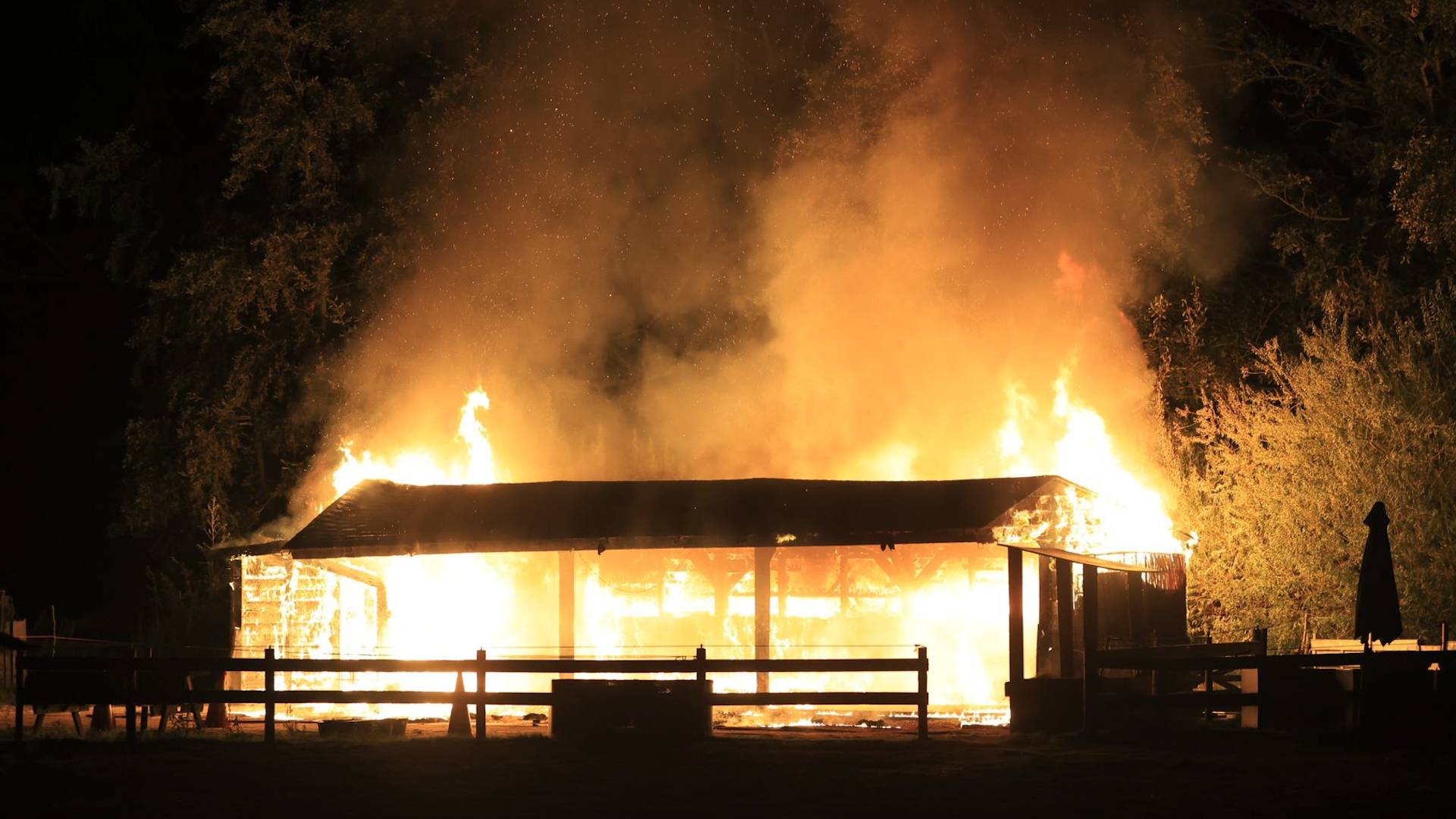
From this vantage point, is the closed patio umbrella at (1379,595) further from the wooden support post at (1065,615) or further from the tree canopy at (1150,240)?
the tree canopy at (1150,240)

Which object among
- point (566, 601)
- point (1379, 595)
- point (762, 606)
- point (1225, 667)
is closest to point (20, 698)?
point (566, 601)

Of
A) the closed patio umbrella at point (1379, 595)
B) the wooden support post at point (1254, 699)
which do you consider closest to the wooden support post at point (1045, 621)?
the wooden support post at point (1254, 699)

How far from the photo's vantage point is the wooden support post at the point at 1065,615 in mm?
20703

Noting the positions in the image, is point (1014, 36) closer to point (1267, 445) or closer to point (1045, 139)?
point (1045, 139)

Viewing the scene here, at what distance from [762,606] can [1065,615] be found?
587cm

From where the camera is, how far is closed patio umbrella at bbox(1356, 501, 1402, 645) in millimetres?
19703

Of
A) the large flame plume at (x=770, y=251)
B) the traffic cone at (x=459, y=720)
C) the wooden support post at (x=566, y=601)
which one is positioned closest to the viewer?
the traffic cone at (x=459, y=720)

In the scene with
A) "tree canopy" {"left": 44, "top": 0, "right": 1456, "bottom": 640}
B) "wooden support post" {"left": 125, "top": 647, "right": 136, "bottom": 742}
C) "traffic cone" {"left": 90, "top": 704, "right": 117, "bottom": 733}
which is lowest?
"traffic cone" {"left": 90, "top": 704, "right": 117, "bottom": 733}

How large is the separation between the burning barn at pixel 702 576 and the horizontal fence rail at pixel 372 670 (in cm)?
273

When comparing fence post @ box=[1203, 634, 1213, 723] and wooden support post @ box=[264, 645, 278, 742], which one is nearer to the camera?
fence post @ box=[1203, 634, 1213, 723]

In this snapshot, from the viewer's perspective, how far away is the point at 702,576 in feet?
92.9

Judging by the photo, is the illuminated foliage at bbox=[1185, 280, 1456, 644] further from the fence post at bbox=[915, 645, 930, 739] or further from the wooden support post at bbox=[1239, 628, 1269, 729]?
the fence post at bbox=[915, 645, 930, 739]

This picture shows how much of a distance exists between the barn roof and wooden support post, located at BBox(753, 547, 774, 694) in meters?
1.09

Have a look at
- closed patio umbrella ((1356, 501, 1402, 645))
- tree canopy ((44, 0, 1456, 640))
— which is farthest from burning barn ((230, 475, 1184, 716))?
tree canopy ((44, 0, 1456, 640))
